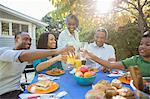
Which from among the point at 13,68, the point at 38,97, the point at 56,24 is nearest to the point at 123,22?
the point at 13,68

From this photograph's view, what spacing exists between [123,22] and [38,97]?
7.07m

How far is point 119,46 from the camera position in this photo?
8227 mm

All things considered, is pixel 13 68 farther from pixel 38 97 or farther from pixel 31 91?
pixel 38 97

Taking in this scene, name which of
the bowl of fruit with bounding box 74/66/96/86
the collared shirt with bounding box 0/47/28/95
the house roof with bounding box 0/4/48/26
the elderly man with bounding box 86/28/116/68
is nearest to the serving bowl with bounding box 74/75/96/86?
the bowl of fruit with bounding box 74/66/96/86

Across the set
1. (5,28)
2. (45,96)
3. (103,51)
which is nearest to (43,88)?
(45,96)

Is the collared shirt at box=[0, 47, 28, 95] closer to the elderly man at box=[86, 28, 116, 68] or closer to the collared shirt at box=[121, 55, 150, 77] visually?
the collared shirt at box=[121, 55, 150, 77]

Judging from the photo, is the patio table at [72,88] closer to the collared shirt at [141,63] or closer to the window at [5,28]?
the collared shirt at [141,63]

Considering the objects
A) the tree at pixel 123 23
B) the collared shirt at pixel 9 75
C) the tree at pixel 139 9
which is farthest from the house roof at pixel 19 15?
the collared shirt at pixel 9 75

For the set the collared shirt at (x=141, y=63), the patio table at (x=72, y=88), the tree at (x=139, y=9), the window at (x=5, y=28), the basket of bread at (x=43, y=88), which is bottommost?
the patio table at (x=72, y=88)

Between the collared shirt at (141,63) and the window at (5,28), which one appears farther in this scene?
the window at (5,28)

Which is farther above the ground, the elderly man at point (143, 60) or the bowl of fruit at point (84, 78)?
the elderly man at point (143, 60)

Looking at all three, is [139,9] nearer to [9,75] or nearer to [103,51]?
[103,51]

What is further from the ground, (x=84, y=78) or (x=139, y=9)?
(x=139, y=9)

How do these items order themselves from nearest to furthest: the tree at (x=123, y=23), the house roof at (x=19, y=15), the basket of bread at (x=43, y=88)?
the basket of bread at (x=43, y=88), the tree at (x=123, y=23), the house roof at (x=19, y=15)
